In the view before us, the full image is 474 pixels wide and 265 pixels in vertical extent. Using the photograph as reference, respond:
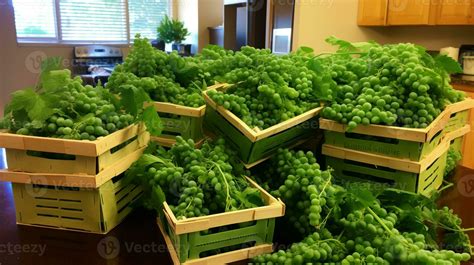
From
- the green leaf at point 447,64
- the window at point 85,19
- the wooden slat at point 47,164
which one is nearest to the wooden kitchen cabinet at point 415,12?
the green leaf at point 447,64

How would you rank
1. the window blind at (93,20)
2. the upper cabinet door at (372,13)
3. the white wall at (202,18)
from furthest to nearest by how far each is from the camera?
1. the white wall at (202,18)
2. the window blind at (93,20)
3. the upper cabinet door at (372,13)

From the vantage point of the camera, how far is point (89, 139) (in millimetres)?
936

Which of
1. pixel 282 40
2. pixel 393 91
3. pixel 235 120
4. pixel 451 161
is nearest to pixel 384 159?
pixel 393 91

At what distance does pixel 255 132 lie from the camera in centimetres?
95

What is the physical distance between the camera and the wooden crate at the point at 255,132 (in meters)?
0.97

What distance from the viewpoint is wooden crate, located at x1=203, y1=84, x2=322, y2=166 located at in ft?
3.18

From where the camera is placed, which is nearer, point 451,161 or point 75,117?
point 75,117

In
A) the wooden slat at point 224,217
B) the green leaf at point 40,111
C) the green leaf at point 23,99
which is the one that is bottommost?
the wooden slat at point 224,217

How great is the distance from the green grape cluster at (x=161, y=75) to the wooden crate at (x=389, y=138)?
0.42 m

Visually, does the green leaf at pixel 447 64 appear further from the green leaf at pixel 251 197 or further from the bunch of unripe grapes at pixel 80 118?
the bunch of unripe grapes at pixel 80 118

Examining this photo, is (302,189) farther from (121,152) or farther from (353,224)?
(121,152)

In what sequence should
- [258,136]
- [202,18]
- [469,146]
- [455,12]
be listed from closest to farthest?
[258,136] < [469,146] < [455,12] < [202,18]

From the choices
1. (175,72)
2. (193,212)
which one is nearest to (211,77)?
(175,72)

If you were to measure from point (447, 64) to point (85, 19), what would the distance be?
591 centimetres
